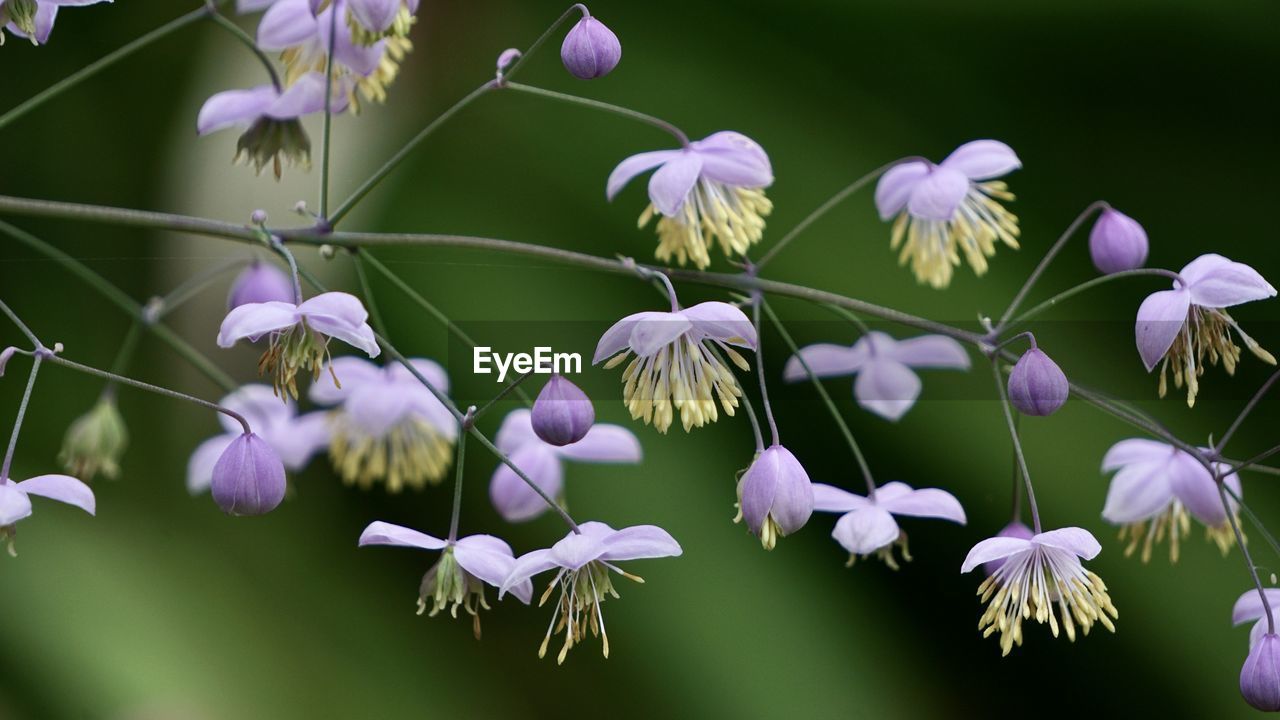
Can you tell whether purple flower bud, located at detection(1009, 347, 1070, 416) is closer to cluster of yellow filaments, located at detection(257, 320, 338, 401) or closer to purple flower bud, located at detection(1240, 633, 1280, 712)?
purple flower bud, located at detection(1240, 633, 1280, 712)

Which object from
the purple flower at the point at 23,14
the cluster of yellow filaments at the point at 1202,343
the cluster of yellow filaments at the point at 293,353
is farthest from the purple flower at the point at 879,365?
the purple flower at the point at 23,14

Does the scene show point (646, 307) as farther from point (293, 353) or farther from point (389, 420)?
point (293, 353)

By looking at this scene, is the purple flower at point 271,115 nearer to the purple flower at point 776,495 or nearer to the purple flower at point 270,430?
the purple flower at point 270,430

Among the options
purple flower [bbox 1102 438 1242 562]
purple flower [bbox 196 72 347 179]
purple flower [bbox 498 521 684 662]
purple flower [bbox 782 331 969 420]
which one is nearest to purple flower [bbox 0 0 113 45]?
purple flower [bbox 196 72 347 179]

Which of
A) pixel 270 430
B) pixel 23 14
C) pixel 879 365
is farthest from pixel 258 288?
pixel 879 365

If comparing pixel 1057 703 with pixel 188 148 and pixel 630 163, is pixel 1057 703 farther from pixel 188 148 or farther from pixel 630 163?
pixel 188 148

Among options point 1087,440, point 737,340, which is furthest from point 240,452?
point 1087,440
